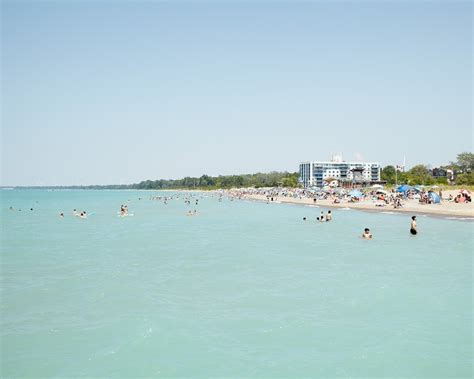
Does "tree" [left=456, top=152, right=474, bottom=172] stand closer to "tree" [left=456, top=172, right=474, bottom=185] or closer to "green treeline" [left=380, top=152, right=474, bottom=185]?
"green treeline" [left=380, top=152, right=474, bottom=185]

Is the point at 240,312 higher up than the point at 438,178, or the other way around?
the point at 438,178

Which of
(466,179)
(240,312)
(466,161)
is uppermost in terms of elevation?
(466,161)

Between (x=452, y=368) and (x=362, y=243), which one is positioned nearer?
(x=452, y=368)

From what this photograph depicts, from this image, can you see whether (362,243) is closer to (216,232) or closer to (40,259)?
(216,232)

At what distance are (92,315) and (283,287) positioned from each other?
268 inches

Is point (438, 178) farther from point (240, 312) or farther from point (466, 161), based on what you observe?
point (240, 312)

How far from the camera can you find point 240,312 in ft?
42.5

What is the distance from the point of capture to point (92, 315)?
13125mm

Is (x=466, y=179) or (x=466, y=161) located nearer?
(x=466, y=179)

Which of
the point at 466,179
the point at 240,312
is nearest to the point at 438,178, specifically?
the point at 466,179

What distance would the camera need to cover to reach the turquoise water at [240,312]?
9.62m

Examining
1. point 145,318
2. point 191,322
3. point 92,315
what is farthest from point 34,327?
point 191,322

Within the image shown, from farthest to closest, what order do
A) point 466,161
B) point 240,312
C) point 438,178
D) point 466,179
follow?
point 438,178 → point 466,161 → point 466,179 → point 240,312

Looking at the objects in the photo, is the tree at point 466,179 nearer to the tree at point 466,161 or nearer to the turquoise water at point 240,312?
the tree at point 466,161
